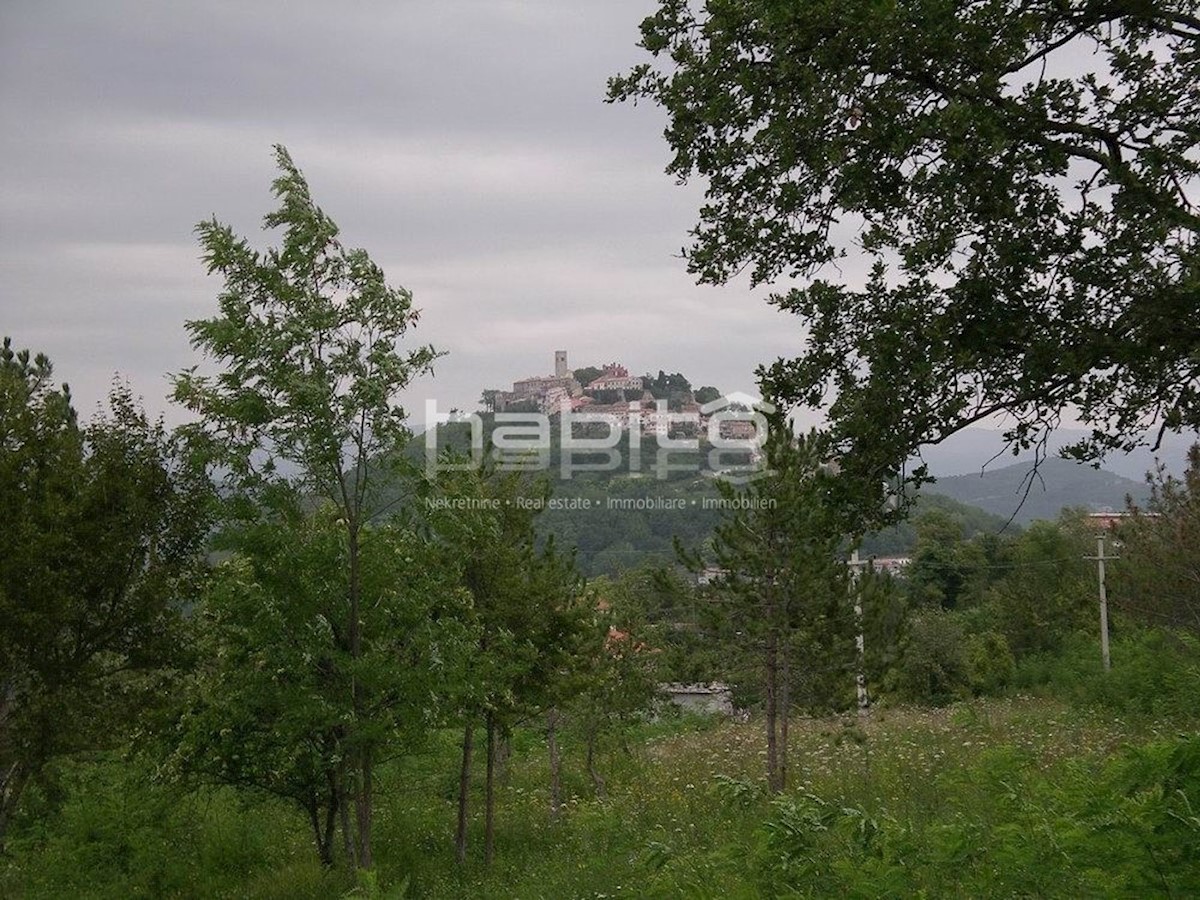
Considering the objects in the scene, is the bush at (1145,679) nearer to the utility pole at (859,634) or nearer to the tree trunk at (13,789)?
the utility pole at (859,634)

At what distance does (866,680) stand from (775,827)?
1498cm

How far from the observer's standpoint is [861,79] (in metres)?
6.47

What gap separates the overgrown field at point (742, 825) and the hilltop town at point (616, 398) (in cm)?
6301

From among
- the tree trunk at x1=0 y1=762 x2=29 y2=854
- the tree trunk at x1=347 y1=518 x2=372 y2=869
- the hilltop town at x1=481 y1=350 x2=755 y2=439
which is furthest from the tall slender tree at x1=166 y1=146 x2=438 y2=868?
the hilltop town at x1=481 y1=350 x2=755 y2=439

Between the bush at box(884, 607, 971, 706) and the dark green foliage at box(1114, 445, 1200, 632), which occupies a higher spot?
the dark green foliage at box(1114, 445, 1200, 632)

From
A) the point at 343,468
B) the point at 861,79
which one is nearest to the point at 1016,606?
the point at 343,468

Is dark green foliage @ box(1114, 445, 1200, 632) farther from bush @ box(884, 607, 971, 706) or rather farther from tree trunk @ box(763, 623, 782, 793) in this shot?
bush @ box(884, 607, 971, 706)

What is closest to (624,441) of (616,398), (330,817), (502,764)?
(616,398)

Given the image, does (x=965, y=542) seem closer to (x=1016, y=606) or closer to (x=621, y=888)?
(x=1016, y=606)

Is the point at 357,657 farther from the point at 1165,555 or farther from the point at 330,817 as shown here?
the point at 1165,555

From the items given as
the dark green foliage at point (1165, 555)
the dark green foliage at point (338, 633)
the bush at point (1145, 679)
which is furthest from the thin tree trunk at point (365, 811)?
the dark green foliage at point (1165, 555)

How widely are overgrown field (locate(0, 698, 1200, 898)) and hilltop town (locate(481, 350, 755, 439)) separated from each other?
2481 inches

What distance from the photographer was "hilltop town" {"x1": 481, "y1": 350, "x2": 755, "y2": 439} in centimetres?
9162

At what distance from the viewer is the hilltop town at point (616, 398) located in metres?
91.6
